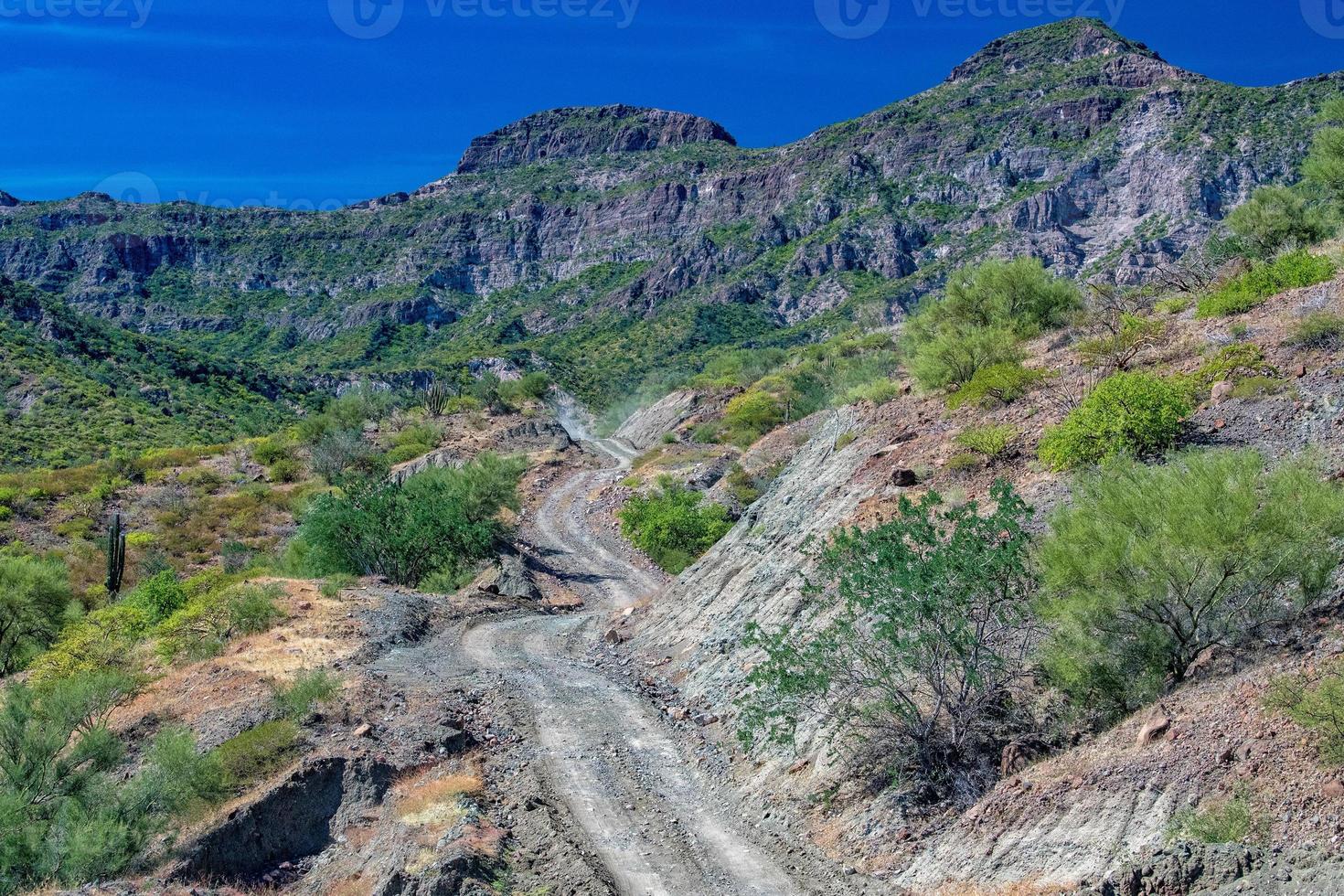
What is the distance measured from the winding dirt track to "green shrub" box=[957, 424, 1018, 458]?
8.11m

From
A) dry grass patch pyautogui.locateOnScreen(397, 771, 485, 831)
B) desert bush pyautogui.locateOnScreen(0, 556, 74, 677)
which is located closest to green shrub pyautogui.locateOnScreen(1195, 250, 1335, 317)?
dry grass patch pyautogui.locateOnScreen(397, 771, 485, 831)

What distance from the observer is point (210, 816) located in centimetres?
1420

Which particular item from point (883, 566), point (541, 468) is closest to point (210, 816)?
point (883, 566)

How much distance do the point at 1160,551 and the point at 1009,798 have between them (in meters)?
3.13

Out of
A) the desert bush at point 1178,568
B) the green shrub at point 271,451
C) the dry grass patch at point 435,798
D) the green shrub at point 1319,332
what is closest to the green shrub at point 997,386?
the green shrub at point 1319,332

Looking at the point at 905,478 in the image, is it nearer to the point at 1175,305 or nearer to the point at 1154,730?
the point at 1175,305

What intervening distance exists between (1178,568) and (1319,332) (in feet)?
32.1

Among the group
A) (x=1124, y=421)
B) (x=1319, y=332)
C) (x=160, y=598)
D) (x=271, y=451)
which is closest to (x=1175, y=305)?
(x=1319, y=332)

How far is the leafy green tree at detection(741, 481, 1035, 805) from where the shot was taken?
38.2 ft

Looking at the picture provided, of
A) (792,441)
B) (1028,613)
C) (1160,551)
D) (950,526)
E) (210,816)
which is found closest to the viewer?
(1160,551)

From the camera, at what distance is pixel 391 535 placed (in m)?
34.9

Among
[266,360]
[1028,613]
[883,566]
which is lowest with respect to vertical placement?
[1028,613]

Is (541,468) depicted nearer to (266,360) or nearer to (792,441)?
(792,441)

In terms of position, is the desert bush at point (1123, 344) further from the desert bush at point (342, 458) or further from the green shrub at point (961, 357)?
the desert bush at point (342, 458)
